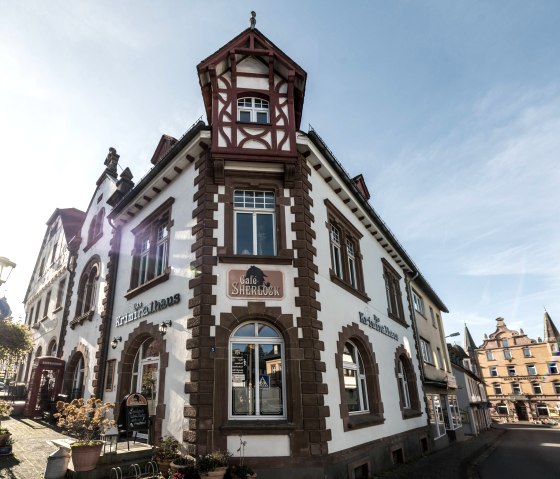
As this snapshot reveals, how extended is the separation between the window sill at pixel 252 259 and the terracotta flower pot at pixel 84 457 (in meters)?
4.90

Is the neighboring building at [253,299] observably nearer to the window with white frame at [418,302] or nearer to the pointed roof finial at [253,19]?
the pointed roof finial at [253,19]

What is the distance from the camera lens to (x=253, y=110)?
11.4 meters

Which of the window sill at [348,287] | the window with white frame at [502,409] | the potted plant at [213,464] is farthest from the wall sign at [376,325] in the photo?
the window with white frame at [502,409]

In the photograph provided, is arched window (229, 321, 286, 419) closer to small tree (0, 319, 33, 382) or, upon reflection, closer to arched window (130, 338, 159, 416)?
arched window (130, 338, 159, 416)

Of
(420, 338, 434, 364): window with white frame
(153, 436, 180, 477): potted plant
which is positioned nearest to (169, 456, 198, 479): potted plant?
(153, 436, 180, 477): potted plant

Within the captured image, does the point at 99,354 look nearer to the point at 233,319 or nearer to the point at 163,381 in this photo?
the point at 163,381

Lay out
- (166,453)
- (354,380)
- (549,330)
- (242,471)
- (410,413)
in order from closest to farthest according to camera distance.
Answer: (242,471) < (166,453) < (354,380) < (410,413) < (549,330)

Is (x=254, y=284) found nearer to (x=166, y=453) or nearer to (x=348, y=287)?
(x=348, y=287)

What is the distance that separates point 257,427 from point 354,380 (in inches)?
179

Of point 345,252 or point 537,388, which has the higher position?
point 345,252

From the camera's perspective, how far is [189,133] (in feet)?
35.7

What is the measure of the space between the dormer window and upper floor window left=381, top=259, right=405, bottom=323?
9252 mm

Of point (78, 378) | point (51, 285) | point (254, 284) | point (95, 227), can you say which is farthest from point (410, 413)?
point (51, 285)

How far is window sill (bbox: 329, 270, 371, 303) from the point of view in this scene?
11.3m
